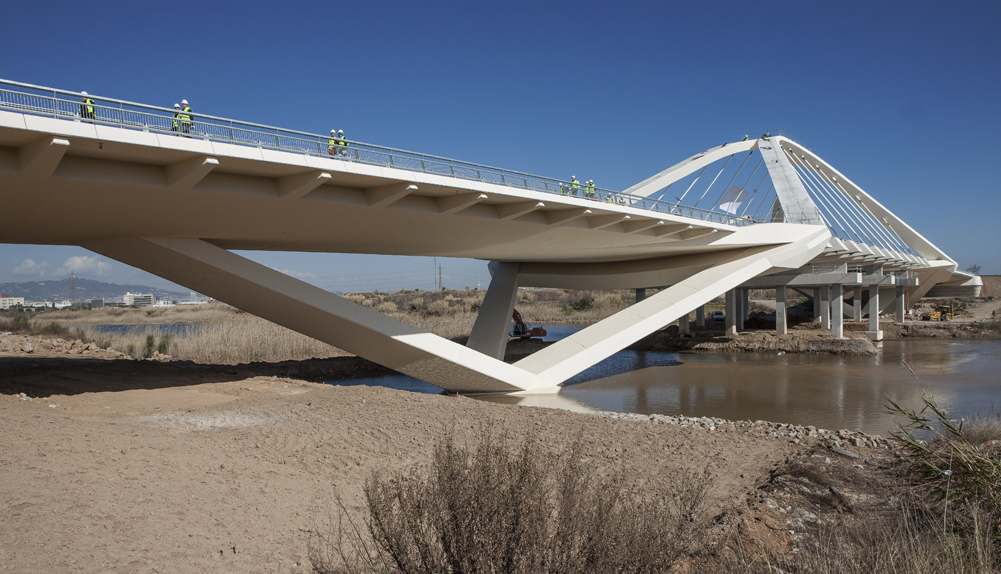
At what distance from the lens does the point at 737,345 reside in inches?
1234

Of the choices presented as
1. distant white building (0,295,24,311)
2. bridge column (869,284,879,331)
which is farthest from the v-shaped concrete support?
distant white building (0,295,24,311)

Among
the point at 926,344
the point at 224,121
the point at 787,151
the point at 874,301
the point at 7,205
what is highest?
the point at 787,151

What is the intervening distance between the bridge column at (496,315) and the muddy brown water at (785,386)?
9.52 feet

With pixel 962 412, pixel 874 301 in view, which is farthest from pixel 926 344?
pixel 962 412

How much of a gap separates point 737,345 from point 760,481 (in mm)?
25417

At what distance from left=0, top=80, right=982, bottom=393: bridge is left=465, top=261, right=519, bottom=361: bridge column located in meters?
0.09

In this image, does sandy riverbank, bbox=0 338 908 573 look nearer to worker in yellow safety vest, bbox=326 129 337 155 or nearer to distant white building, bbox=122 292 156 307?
worker in yellow safety vest, bbox=326 129 337 155

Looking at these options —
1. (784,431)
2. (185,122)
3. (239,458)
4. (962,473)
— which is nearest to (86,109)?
(185,122)

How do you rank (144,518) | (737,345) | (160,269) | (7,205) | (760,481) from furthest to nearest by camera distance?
(737,345)
(160,269)
(7,205)
(760,481)
(144,518)

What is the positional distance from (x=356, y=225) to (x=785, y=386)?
14.9 meters

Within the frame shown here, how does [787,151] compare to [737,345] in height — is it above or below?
above

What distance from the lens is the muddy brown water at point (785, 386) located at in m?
14.7

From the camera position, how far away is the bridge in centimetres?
895

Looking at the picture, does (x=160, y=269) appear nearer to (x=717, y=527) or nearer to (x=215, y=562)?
(x=215, y=562)
